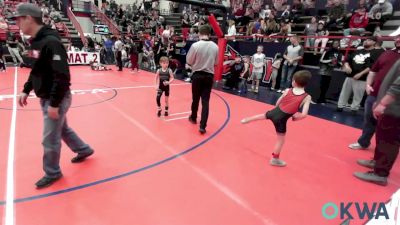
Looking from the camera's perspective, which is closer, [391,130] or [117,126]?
[391,130]

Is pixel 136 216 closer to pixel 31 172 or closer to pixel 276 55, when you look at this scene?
pixel 31 172

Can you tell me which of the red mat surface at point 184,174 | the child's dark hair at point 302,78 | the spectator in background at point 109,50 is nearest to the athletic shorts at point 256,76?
the red mat surface at point 184,174

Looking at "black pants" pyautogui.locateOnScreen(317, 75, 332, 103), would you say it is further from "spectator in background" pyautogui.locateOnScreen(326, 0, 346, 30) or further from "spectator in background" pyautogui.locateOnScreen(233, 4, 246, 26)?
"spectator in background" pyautogui.locateOnScreen(233, 4, 246, 26)

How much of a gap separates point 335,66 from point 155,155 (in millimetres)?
6668

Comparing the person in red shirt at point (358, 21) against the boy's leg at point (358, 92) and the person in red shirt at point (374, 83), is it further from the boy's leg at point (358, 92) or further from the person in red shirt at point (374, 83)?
the person in red shirt at point (374, 83)

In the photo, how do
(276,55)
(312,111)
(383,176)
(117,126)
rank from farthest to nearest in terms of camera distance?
(276,55) → (312,111) → (117,126) → (383,176)

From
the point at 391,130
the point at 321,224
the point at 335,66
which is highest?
the point at 335,66

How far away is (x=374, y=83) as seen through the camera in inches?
162

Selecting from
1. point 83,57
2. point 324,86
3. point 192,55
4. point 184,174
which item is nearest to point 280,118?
point 184,174

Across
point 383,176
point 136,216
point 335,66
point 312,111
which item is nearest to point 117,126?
point 136,216

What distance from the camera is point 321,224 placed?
2.57 metres

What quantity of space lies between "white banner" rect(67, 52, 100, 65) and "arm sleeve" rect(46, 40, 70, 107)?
41.3ft

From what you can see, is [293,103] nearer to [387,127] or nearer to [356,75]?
[387,127]

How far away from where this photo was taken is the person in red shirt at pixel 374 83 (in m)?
3.82
